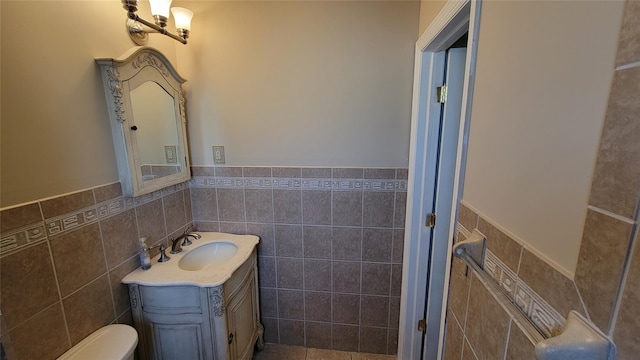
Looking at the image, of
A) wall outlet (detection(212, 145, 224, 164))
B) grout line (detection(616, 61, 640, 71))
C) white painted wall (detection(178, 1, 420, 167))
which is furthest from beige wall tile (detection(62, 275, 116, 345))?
grout line (detection(616, 61, 640, 71))

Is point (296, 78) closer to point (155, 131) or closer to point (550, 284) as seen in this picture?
point (155, 131)

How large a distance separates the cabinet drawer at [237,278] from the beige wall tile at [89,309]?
503mm

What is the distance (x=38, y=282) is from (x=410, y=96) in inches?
73.5

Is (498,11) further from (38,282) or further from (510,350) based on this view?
(38,282)

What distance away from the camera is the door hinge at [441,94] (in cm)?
134

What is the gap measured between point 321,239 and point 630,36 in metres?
1.55

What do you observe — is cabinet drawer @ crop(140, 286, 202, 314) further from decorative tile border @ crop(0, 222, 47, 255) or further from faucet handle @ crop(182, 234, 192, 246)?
decorative tile border @ crop(0, 222, 47, 255)

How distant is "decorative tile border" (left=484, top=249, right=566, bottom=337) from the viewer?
1.62ft

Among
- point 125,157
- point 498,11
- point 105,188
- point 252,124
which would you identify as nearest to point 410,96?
point 498,11

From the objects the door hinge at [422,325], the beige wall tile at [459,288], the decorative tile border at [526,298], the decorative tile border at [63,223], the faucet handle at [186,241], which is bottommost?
the door hinge at [422,325]

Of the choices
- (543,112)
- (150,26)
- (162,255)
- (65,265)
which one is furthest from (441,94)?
(65,265)

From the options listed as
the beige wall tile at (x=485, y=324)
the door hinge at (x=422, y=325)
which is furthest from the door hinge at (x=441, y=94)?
the door hinge at (x=422, y=325)

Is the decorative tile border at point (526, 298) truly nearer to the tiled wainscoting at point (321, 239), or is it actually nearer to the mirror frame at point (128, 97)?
the tiled wainscoting at point (321, 239)

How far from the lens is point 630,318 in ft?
1.18
